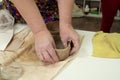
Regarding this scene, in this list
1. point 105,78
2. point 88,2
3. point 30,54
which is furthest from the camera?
point 88,2

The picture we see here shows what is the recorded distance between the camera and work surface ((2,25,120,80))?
710 millimetres

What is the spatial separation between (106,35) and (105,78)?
0.25 m

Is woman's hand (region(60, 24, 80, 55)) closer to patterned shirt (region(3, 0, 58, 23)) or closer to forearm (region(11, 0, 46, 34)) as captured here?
forearm (region(11, 0, 46, 34))

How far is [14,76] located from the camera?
705mm

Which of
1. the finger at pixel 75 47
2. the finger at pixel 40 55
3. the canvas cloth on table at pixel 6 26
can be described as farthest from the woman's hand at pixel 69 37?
the canvas cloth on table at pixel 6 26

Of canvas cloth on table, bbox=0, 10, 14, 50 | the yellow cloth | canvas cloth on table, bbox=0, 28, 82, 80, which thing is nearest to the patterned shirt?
canvas cloth on table, bbox=0, 10, 14, 50

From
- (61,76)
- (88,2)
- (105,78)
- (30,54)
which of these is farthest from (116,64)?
(88,2)

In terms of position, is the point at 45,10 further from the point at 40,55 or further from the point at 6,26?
the point at 40,55

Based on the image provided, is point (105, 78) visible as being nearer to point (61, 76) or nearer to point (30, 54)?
point (61, 76)

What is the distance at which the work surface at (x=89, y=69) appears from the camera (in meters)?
0.71

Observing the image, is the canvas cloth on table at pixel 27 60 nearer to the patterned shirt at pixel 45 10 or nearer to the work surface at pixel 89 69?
the work surface at pixel 89 69

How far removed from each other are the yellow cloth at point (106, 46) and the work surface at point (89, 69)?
0.9 inches

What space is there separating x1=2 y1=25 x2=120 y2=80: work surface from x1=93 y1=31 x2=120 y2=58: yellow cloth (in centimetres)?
2

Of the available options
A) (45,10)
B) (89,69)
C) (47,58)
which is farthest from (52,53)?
(45,10)
